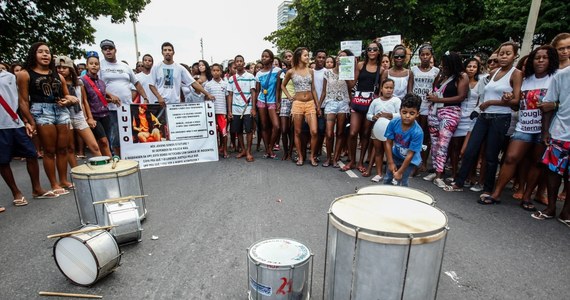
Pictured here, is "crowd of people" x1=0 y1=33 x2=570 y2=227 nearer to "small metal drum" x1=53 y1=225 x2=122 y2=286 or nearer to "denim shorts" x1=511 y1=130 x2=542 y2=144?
"denim shorts" x1=511 y1=130 x2=542 y2=144

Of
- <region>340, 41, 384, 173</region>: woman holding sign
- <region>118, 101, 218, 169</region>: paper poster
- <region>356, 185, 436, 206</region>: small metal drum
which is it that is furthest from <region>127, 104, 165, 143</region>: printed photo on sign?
<region>356, 185, 436, 206</region>: small metal drum

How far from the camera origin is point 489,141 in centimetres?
488

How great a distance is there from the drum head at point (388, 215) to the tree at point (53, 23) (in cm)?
1835

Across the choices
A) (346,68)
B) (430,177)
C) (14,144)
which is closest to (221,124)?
(346,68)

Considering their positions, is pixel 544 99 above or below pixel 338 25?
below

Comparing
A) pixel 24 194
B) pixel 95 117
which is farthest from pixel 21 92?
pixel 24 194

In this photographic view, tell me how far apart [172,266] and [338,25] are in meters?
16.9

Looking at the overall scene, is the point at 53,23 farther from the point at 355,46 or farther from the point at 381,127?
the point at 381,127

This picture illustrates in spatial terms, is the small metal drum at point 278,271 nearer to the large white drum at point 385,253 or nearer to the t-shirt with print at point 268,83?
the large white drum at point 385,253

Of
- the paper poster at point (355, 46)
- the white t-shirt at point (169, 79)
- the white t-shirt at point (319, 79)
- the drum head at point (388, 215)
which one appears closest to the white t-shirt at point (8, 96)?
the white t-shirt at point (169, 79)

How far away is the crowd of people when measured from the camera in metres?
4.20

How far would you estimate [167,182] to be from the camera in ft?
18.5

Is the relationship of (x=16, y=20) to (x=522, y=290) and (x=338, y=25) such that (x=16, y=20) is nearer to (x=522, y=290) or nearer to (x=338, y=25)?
(x=338, y=25)

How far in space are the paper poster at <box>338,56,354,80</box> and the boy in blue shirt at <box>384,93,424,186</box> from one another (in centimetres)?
235
